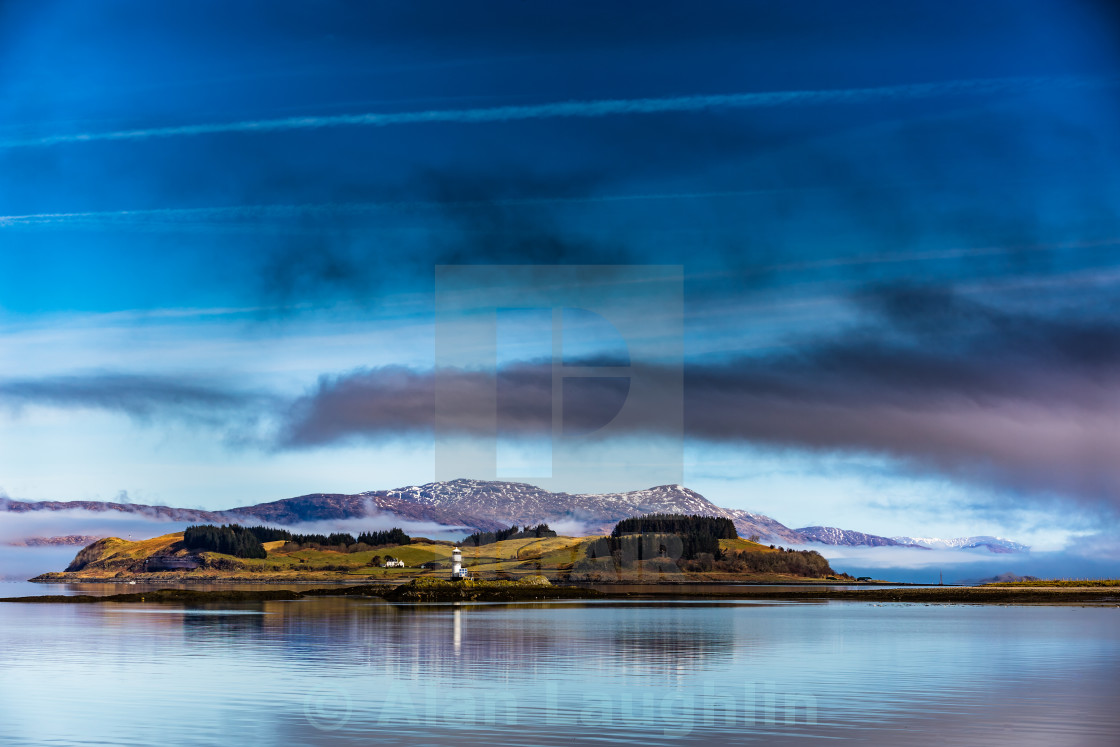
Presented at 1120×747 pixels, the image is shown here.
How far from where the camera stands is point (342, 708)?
87.4ft

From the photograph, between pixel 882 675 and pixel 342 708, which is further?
pixel 882 675

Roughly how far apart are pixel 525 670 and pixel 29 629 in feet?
132

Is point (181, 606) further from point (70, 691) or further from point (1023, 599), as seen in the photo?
point (1023, 599)

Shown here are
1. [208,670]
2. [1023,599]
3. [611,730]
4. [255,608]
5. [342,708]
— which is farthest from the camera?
[1023,599]

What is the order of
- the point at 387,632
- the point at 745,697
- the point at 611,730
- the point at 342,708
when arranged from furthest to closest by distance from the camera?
the point at 387,632
the point at 745,697
the point at 342,708
the point at 611,730

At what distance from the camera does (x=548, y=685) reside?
32125 mm

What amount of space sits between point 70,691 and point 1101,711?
32.5 m

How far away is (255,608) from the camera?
85312mm

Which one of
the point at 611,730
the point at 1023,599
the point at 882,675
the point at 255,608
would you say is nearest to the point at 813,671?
the point at 882,675

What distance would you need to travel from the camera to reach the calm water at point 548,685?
76.9 feet

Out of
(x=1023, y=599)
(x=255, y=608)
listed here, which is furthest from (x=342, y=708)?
(x=1023, y=599)

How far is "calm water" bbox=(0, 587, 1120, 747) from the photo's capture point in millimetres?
23453

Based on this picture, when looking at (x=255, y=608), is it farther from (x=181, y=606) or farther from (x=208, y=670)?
(x=208, y=670)

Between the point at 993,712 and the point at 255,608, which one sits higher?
the point at 993,712
